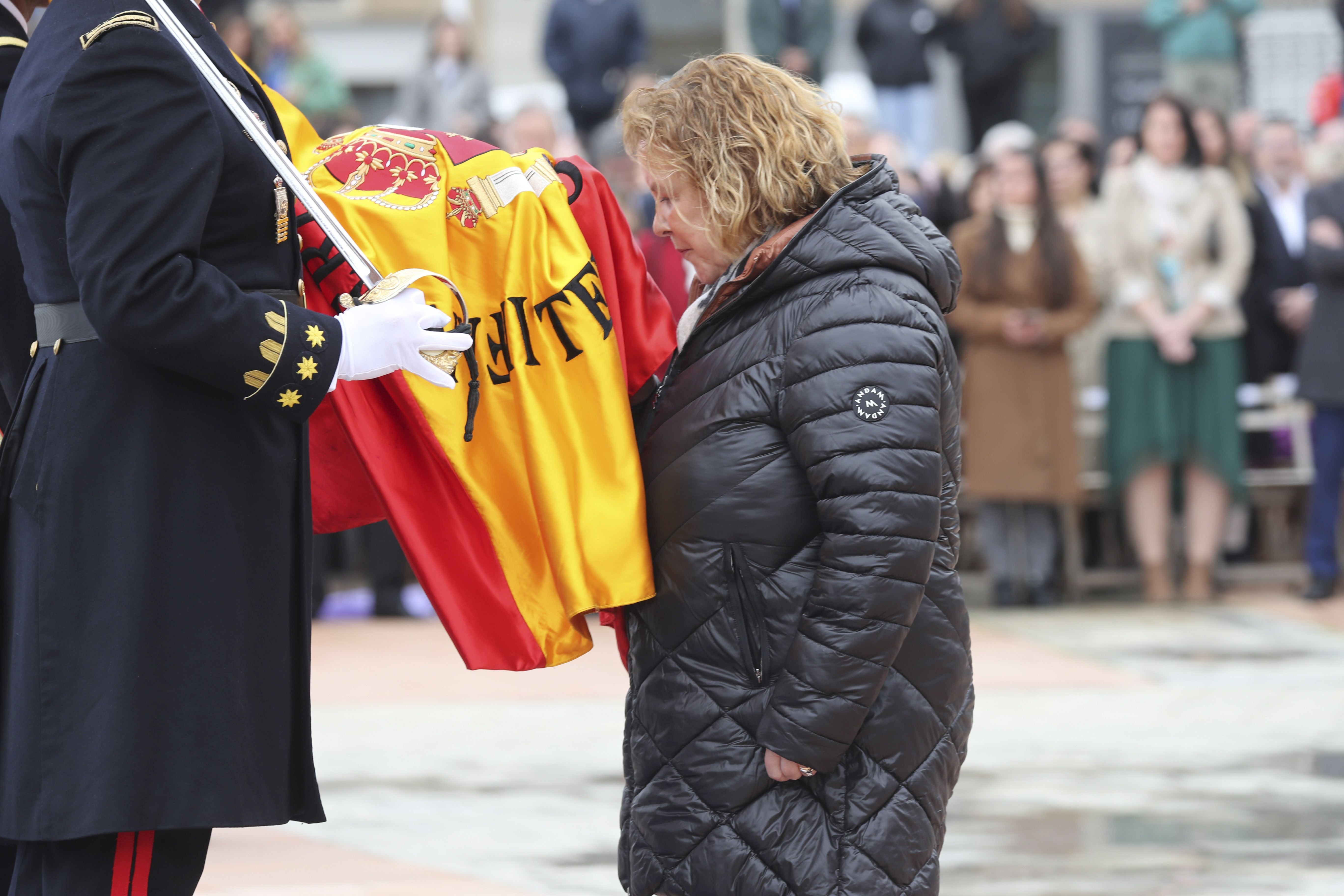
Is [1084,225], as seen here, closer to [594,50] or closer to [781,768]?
[594,50]

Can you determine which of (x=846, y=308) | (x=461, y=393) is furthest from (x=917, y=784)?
(x=461, y=393)

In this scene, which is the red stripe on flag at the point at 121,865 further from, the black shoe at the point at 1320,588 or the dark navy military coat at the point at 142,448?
the black shoe at the point at 1320,588

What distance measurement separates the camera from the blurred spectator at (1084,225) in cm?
934

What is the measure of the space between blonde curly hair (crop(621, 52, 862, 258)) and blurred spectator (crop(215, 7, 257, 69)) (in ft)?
21.3

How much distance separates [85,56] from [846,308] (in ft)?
3.87

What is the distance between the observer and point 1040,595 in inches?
370

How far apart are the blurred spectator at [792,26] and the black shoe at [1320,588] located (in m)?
4.96

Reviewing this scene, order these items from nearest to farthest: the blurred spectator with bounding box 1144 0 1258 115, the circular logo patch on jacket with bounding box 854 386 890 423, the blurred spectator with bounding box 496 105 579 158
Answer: the circular logo patch on jacket with bounding box 854 386 890 423
the blurred spectator with bounding box 496 105 579 158
the blurred spectator with bounding box 1144 0 1258 115

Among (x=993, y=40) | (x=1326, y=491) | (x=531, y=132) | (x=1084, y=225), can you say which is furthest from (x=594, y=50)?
(x=1326, y=491)

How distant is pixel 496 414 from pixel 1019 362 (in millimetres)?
6413

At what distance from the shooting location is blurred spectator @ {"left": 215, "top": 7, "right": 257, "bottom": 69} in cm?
942

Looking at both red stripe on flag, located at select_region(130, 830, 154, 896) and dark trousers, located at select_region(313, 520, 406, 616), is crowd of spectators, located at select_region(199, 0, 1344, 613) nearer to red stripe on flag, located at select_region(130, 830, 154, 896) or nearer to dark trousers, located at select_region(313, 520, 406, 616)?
dark trousers, located at select_region(313, 520, 406, 616)

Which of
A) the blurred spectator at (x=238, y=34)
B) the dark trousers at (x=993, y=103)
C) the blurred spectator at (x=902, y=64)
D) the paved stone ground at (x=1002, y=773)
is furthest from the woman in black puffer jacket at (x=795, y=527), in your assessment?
the dark trousers at (x=993, y=103)

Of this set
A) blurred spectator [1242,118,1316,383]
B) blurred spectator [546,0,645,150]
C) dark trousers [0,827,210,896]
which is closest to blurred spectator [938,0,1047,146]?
blurred spectator [546,0,645,150]
